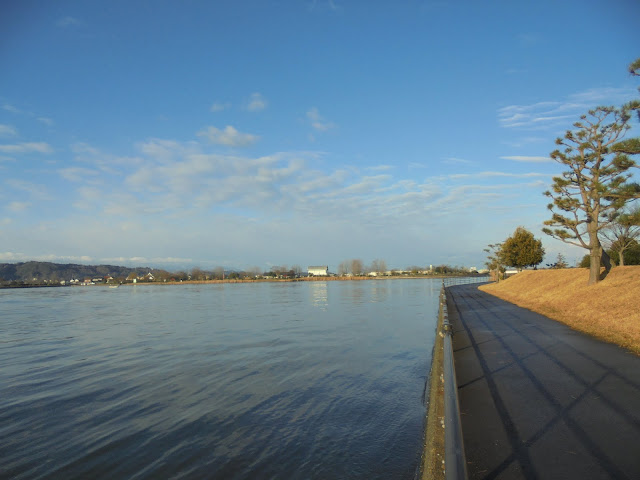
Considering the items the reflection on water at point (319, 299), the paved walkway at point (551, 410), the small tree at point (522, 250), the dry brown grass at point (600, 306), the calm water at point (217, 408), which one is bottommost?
the reflection on water at point (319, 299)

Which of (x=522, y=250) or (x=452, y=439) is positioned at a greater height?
(x=522, y=250)

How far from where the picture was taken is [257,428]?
716 centimetres

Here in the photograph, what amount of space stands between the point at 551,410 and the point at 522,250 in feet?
181

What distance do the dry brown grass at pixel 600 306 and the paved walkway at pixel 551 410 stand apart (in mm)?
1158

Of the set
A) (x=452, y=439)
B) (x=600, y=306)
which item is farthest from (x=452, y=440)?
(x=600, y=306)

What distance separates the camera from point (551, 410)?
614 centimetres

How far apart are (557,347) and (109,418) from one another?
1167 cm

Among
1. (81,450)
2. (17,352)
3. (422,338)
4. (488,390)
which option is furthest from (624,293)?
(17,352)

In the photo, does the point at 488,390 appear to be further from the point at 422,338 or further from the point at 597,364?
the point at 422,338

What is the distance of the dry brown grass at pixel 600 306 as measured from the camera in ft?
39.2

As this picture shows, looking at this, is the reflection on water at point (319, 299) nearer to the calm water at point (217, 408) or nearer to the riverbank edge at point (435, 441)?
the calm water at point (217, 408)

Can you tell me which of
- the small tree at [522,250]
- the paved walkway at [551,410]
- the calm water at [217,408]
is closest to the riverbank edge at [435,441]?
the paved walkway at [551,410]

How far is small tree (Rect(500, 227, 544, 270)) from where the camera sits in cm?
5509

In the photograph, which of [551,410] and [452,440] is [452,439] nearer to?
[452,440]
